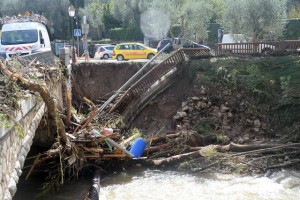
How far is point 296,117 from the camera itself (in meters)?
13.9

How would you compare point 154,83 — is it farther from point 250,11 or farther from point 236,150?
point 250,11

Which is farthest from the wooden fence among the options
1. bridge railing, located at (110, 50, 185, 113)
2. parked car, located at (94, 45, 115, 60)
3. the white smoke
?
the white smoke

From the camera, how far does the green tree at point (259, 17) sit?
2723 cm

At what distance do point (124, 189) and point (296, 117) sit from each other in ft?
21.6

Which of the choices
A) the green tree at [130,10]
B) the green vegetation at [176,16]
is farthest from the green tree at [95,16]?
the green tree at [130,10]

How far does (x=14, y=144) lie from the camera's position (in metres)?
5.64

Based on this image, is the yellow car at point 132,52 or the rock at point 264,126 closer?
the rock at point 264,126

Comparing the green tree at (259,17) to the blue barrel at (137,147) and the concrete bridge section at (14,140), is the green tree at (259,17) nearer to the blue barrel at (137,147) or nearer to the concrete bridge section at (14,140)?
the blue barrel at (137,147)

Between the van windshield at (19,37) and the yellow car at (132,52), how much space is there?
10398 millimetres

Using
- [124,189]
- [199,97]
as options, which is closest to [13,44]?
[199,97]

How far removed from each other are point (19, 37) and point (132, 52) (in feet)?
36.3

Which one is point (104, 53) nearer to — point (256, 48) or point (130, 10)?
point (130, 10)

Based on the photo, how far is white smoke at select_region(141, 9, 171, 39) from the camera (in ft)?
127

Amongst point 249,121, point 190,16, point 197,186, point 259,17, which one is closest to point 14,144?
point 197,186
